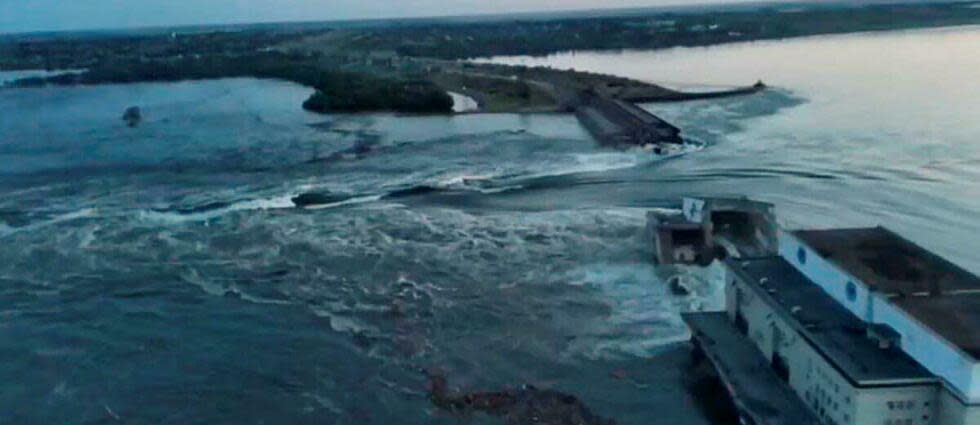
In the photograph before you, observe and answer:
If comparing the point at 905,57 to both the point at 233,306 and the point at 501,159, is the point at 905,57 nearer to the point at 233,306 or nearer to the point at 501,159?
the point at 501,159

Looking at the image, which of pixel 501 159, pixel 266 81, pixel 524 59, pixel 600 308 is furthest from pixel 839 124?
pixel 524 59

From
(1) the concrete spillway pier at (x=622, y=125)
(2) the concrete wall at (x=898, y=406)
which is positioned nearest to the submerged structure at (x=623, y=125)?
(1) the concrete spillway pier at (x=622, y=125)

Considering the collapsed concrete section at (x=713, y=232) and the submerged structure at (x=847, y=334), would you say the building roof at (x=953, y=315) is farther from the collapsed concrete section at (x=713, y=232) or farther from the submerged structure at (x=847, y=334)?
the collapsed concrete section at (x=713, y=232)

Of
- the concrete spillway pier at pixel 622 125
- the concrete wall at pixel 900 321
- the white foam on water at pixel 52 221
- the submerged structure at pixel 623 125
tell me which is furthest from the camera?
the concrete spillway pier at pixel 622 125

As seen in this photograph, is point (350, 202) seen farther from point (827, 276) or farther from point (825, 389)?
point (825, 389)

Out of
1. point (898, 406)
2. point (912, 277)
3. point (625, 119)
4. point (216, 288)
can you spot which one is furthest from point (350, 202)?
point (898, 406)

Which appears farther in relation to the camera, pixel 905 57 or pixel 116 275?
pixel 905 57
